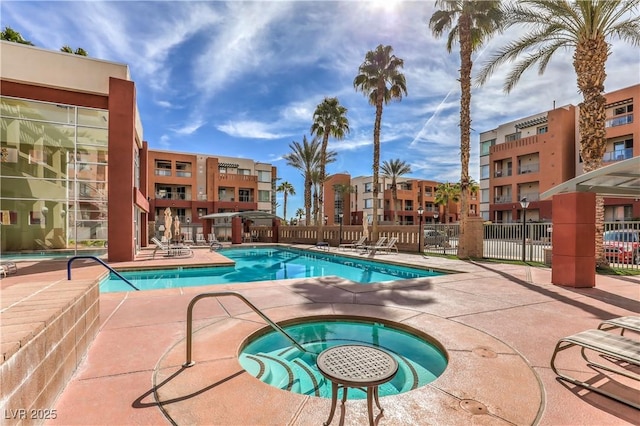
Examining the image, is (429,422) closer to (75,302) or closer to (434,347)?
(434,347)

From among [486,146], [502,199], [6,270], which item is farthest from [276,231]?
[486,146]

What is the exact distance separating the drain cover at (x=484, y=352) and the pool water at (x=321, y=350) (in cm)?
40

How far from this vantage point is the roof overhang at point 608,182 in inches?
248

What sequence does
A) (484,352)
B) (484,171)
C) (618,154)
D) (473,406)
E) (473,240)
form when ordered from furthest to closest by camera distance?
(484,171) < (618,154) < (473,240) < (484,352) < (473,406)

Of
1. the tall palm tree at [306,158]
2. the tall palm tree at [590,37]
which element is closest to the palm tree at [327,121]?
the tall palm tree at [306,158]

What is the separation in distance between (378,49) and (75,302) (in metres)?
24.3

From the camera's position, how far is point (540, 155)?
119 feet

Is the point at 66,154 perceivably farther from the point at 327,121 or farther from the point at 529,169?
the point at 529,169

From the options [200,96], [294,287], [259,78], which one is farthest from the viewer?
[200,96]

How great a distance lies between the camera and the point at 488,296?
6844 millimetres

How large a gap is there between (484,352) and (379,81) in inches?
863

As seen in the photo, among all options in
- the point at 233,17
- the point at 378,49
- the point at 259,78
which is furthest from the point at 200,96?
the point at 378,49

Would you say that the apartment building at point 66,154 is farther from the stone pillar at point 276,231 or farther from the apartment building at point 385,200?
the apartment building at point 385,200

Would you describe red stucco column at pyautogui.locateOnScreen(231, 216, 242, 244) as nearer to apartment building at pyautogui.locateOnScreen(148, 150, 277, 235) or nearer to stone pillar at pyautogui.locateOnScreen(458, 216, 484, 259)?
apartment building at pyautogui.locateOnScreen(148, 150, 277, 235)
